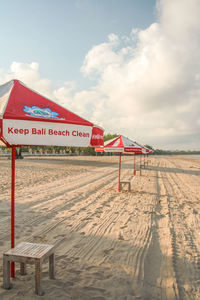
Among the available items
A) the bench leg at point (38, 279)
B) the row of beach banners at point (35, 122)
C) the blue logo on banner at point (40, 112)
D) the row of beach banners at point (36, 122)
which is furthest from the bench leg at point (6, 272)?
the blue logo on banner at point (40, 112)

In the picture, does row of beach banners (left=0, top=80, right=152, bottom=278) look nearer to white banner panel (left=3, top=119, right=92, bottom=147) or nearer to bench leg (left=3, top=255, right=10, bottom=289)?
white banner panel (left=3, top=119, right=92, bottom=147)

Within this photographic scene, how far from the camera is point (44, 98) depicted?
9.17ft

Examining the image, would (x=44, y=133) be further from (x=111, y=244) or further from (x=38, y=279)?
(x=111, y=244)

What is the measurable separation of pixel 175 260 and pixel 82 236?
193cm

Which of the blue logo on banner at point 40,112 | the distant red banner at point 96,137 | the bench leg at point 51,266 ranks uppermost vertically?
the blue logo on banner at point 40,112

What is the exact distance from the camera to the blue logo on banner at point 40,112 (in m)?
2.53

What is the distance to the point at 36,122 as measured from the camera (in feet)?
8.04

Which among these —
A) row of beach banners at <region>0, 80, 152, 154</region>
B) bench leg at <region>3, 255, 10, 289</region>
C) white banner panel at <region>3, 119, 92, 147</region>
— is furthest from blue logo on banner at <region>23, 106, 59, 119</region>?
bench leg at <region>3, 255, 10, 289</region>

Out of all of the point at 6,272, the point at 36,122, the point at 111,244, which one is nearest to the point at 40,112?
the point at 36,122

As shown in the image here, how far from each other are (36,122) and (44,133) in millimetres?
160

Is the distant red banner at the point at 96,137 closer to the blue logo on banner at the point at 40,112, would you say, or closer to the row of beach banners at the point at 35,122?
the row of beach banners at the point at 35,122

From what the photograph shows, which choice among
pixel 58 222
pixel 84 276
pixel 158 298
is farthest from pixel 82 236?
pixel 158 298

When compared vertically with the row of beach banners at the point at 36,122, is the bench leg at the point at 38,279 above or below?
below

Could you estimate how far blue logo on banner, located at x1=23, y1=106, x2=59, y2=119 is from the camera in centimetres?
253
